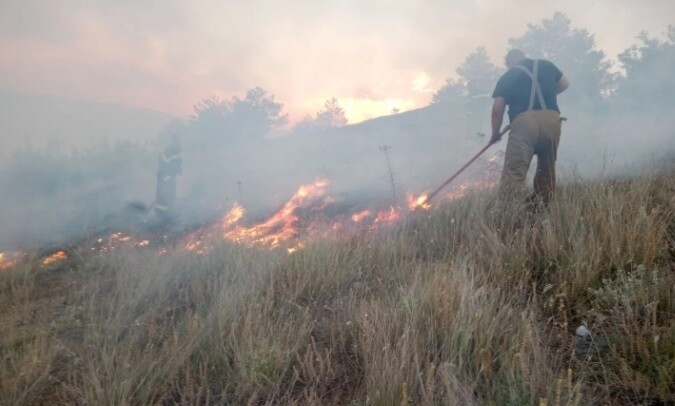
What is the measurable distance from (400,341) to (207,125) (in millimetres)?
19104

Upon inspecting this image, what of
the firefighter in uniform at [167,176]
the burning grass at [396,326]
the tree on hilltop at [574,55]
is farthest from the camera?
the tree on hilltop at [574,55]

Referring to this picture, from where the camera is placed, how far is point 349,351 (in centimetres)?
229

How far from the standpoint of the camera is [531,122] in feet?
14.1

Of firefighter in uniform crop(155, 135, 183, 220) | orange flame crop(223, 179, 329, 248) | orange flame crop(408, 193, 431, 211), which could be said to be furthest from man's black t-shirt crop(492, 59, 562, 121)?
firefighter in uniform crop(155, 135, 183, 220)

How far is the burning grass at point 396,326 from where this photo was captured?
1827mm

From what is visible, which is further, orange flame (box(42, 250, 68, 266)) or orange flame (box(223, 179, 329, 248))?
orange flame (box(42, 250, 68, 266))

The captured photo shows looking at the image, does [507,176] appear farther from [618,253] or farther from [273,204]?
[273,204]

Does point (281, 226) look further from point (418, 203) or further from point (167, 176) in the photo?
point (167, 176)

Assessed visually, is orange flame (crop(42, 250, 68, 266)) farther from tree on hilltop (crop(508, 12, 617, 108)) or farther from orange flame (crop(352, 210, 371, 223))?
tree on hilltop (crop(508, 12, 617, 108))

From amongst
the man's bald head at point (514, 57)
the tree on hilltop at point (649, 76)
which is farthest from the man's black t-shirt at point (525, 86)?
the tree on hilltop at point (649, 76)

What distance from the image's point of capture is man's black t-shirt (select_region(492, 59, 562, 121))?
4.36 m

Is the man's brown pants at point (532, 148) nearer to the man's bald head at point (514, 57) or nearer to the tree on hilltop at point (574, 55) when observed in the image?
the man's bald head at point (514, 57)

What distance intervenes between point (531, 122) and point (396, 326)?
304 cm

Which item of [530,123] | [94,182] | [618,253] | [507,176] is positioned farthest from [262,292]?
[94,182]
